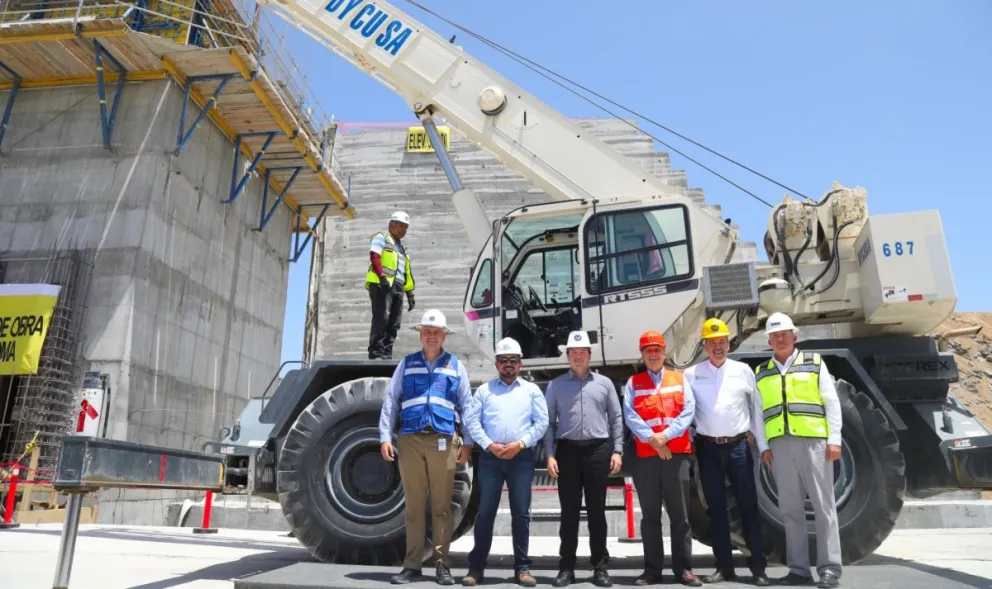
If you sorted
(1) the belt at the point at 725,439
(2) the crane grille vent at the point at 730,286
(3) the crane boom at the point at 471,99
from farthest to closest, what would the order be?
(3) the crane boom at the point at 471,99
(2) the crane grille vent at the point at 730,286
(1) the belt at the point at 725,439

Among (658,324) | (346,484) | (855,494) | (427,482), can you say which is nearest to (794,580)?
(855,494)

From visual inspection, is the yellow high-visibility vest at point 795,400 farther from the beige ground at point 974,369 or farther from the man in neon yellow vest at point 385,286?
the beige ground at point 974,369

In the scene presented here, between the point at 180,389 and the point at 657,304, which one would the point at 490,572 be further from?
the point at 180,389

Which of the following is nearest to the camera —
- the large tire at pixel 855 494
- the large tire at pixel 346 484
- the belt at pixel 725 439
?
the belt at pixel 725 439

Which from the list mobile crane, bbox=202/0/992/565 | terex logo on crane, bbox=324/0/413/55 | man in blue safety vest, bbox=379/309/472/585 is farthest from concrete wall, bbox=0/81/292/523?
man in blue safety vest, bbox=379/309/472/585

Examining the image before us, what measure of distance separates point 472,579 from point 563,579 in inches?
24.9

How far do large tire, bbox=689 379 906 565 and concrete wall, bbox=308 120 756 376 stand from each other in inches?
603

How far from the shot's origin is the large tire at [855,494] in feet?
17.5

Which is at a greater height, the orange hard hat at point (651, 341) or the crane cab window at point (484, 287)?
the crane cab window at point (484, 287)

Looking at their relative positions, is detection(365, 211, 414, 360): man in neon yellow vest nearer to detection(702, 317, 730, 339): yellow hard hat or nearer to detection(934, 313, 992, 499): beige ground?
detection(702, 317, 730, 339): yellow hard hat

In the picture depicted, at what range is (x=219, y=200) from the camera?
16062mm

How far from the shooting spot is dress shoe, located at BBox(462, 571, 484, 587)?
179 inches

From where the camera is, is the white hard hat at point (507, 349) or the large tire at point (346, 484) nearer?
the white hard hat at point (507, 349)

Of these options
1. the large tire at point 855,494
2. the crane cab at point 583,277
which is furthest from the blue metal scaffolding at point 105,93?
the large tire at point 855,494
